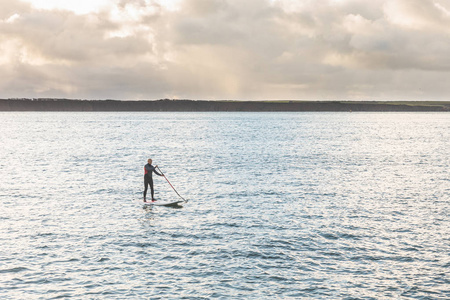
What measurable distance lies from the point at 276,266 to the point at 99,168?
42.9 meters

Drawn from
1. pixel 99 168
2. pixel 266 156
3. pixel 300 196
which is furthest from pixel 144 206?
pixel 266 156

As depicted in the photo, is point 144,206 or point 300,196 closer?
point 144,206

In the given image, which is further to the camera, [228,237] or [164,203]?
[164,203]

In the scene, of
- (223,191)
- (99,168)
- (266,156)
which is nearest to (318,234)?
(223,191)

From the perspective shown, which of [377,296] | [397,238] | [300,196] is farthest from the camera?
[300,196]

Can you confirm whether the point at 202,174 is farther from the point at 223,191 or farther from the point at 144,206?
the point at 144,206

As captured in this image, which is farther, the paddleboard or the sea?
the paddleboard

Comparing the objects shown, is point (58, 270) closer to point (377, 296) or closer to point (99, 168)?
point (377, 296)

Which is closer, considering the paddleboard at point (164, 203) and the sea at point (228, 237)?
the sea at point (228, 237)

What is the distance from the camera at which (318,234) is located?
27.3m

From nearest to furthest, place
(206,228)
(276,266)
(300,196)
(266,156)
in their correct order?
1. (276,266)
2. (206,228)
3. (300,196)
4. (266,156)

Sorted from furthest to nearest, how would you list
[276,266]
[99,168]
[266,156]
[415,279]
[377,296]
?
[266,156], [99,168], [276,266], [415,279], [377,296]

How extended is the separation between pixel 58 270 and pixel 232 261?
25.9 ft

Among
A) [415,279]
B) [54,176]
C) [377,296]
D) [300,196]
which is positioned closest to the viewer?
[377,296]
